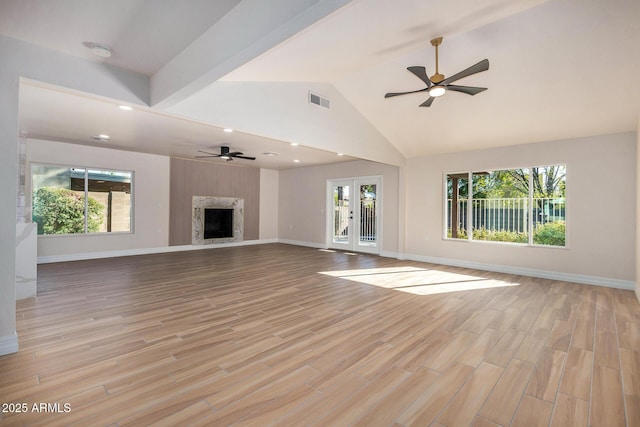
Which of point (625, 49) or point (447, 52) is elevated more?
point (447, 52)

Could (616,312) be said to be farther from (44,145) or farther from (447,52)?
(44,145)

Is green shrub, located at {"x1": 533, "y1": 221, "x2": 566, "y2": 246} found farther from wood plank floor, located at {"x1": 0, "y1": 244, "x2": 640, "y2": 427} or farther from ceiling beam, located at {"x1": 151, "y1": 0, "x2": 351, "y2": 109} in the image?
ceiling beam, located at {"x1": 151, "y1": 0, "x2": 351, "y2": 109}

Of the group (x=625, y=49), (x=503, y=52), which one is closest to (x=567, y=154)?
(x=625, y=49)

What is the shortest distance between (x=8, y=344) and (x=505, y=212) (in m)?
7.65

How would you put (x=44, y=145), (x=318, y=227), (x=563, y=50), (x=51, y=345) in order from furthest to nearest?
(x=318, y=227)
(x=44, y=145)
(x=563, y=50)
(x=51, y=345)

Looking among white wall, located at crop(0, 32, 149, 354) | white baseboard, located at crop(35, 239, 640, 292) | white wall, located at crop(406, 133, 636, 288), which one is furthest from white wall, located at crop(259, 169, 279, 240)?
white wall, located at crop(0, 32, 149, 354)

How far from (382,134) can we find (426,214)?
2.19 metres

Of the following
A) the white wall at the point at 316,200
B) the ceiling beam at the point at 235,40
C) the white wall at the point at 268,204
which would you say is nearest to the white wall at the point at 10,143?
the ceiling beam at the point at 235,40

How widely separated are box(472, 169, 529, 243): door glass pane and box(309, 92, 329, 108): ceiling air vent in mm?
3754

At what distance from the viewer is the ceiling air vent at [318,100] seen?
508 cm

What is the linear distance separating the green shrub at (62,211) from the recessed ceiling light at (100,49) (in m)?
5.31

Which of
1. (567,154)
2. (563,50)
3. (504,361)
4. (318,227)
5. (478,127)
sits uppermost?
(563,50)

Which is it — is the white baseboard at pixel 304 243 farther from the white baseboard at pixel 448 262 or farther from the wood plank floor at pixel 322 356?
the wood plank floor at pixel 322 356

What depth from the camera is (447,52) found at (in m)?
4.00
